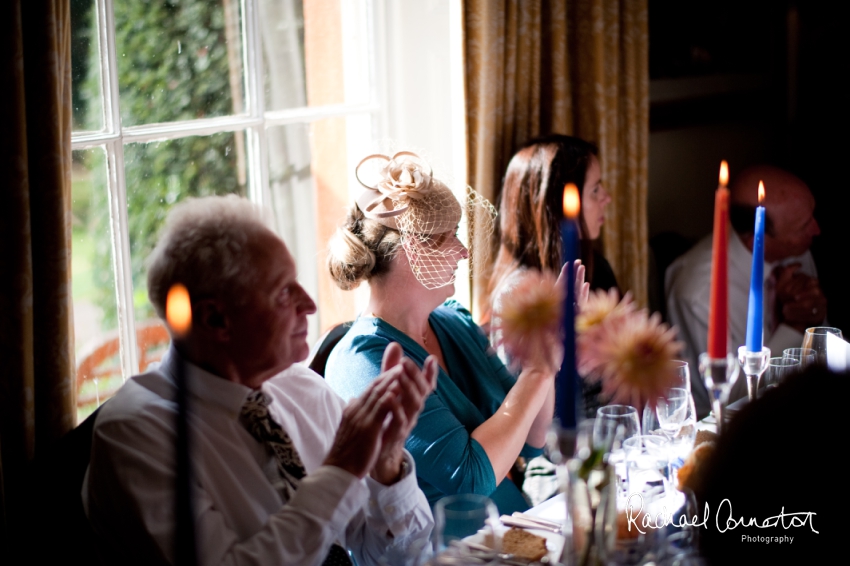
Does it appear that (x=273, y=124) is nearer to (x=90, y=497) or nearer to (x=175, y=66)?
(x=175, y=66)

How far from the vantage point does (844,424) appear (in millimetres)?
645

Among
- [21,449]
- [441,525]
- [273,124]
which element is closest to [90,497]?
[21,449]

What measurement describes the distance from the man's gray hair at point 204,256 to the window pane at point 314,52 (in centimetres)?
112

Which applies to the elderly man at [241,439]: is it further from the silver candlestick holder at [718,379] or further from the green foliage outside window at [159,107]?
the green foliage outside window at [159,107]

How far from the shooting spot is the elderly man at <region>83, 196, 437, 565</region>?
118 centimetres

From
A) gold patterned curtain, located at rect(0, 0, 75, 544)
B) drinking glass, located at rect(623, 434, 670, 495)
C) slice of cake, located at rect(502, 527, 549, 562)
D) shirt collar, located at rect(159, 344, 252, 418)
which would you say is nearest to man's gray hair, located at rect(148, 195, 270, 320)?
shirt collar, located at rect(159, 344, 252, 418)

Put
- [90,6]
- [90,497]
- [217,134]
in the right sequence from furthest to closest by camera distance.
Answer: [217,134], [90,6], [90,497]

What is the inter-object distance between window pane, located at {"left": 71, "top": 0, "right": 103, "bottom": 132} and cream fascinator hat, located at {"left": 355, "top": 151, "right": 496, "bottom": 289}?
2.11ft

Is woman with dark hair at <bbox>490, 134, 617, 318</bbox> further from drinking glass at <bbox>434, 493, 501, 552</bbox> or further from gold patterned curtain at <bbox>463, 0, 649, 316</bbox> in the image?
drinking glass at <bbox>434, 493, 501, 552</bbox>

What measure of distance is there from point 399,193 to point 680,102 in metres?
2.23

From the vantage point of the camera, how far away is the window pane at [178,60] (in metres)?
1.93

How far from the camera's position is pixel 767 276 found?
9.90 ft

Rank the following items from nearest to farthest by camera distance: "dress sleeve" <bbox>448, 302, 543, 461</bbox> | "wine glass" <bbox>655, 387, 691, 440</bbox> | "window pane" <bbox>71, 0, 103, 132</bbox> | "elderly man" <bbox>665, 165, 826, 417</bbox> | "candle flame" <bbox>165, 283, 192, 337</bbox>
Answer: "candle flame" <bbox>165, 283, 192, 337</bbox> < "wine glass" <bbox>655, 387, 691, 440</bbox> < "window pane" <bbox>71, 0, 103, 132</bbox> < "dress sleeve" <bbox>448, 302, 543, 461</bbox> < "elderly man" <bbox>665, 165, 826, 417</bbox>

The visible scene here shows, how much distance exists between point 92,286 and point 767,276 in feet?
7.68
